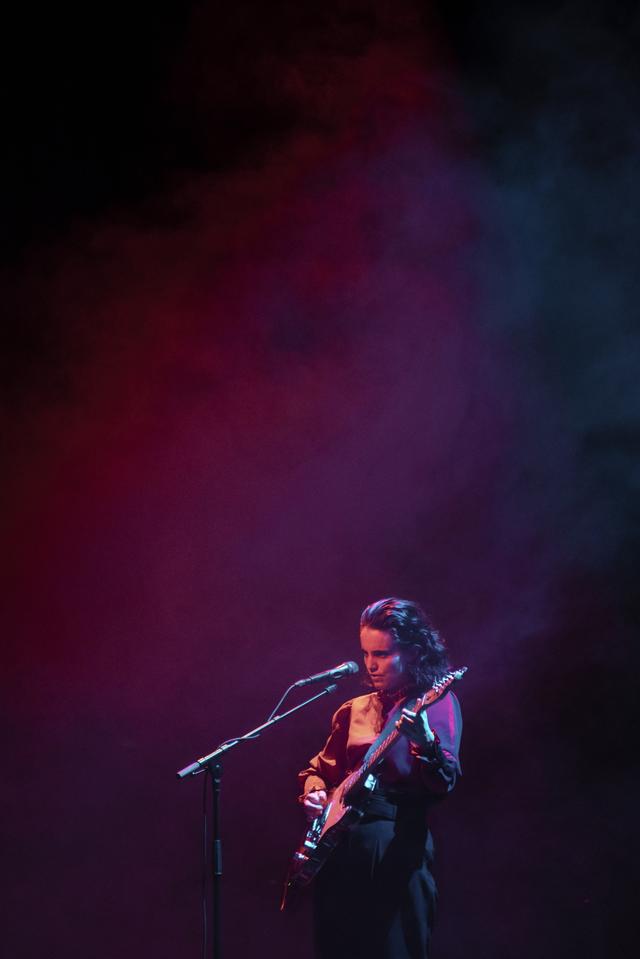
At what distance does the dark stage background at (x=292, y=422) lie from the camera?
384 centimetres

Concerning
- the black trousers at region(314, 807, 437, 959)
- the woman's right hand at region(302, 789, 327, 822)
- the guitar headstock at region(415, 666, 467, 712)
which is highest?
the guitar headstock at region(415, 666, 467, 712)

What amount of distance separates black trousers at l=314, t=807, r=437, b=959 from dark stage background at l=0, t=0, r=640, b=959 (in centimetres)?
124

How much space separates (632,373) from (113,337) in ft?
8.91

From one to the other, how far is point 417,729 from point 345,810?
426 millimetres

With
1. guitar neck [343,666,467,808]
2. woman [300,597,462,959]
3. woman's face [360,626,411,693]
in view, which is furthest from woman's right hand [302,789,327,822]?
woman's face [360,626,411,693]

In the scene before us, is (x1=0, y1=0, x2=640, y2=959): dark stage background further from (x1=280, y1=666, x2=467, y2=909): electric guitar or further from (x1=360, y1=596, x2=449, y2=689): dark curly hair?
(x1=280, y1=666, x2=467, y2=909): electric guitar

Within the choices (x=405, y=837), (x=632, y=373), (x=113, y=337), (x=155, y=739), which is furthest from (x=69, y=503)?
(x=632, y=373)

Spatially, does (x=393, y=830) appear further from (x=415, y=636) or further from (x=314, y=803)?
(x=415, y=636)

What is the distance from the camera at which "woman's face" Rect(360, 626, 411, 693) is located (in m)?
2.94

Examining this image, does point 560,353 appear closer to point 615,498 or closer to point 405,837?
point 615,498

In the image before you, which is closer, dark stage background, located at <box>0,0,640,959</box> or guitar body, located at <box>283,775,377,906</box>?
guitar body, located at <box>283,775,377,906</box>

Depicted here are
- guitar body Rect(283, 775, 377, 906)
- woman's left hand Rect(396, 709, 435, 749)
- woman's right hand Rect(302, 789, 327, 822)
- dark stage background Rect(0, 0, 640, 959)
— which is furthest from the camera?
dark stage background Rect(0, 0, 640, 959)

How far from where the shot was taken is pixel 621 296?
4.14m

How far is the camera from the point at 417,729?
8.27 ft
